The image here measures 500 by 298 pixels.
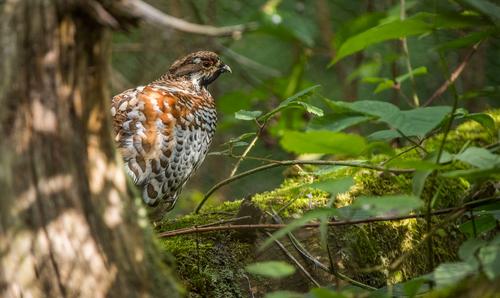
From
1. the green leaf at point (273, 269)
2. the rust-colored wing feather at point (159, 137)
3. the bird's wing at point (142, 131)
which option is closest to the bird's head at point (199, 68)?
the rust-colored wing feather at point (159, 137)

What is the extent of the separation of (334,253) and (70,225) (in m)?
1.68

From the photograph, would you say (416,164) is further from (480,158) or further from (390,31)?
(390,31)

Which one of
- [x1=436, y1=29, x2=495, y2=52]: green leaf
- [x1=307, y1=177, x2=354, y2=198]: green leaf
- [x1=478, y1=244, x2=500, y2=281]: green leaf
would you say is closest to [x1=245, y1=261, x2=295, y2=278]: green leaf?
[x1=307, y1=177, x2=354, y2=198]: green leaf

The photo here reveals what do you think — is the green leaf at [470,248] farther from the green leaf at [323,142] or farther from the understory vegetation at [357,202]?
the green leaf at [323,142]

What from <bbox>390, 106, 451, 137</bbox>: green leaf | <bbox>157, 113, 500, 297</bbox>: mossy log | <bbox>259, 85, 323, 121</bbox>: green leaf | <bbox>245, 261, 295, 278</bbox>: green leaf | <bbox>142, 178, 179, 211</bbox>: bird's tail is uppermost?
<bbox>259, 85, 323, 121</bbox>: green leaf

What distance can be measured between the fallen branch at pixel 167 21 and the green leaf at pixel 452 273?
0.83 m

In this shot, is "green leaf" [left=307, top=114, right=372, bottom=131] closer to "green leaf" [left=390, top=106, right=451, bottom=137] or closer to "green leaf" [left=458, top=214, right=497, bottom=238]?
"green leaf" [left=390, top=106, right=451, bottom=137]

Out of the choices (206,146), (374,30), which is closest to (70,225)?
(374,30)

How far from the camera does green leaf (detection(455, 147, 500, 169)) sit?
1985mm

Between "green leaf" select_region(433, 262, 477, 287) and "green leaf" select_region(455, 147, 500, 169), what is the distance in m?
0.29

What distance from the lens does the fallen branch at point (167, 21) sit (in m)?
1.50

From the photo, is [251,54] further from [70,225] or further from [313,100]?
[70,225]

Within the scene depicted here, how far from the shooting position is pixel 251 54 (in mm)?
8422

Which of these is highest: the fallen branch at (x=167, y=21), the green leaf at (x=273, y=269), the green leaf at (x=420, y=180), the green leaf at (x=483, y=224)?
the fallen branch at (x=167, y=21)
